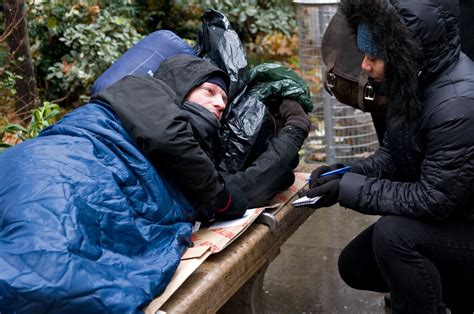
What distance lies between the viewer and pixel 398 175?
3123 millimetres

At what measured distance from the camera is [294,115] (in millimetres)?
3412

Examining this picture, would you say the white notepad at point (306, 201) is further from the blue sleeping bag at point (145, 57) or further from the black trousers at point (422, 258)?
the blue sleeping bag at point (145, 57)

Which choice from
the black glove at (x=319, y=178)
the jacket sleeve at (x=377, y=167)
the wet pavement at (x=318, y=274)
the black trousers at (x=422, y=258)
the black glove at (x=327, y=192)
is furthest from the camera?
the wet pavement at (x=318, y=274)

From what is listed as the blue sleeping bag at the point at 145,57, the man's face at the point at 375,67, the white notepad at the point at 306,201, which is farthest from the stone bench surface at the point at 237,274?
the blue sleeping bag at the point at 145,57

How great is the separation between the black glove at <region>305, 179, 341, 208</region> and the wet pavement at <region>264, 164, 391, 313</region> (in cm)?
90

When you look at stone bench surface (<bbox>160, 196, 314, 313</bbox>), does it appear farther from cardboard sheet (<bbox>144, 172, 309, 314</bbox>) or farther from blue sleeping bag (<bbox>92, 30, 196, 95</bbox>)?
blue sleeping bag (<bbox>92, 30, 196, 95</bbox>)

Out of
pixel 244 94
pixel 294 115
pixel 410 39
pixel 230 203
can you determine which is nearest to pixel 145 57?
pixel 244 94

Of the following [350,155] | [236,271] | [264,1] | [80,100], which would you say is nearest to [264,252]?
[236,271]

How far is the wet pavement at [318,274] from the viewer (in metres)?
3.72

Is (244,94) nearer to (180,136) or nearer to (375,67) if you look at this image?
(375,67)

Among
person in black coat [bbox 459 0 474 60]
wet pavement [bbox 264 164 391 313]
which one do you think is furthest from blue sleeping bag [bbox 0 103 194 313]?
person in black coat [bbox 459 0 474 60]

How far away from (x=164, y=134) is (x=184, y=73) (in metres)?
0.53

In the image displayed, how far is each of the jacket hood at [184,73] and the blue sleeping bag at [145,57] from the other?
0.37m

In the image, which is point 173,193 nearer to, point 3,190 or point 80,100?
point 3,190
